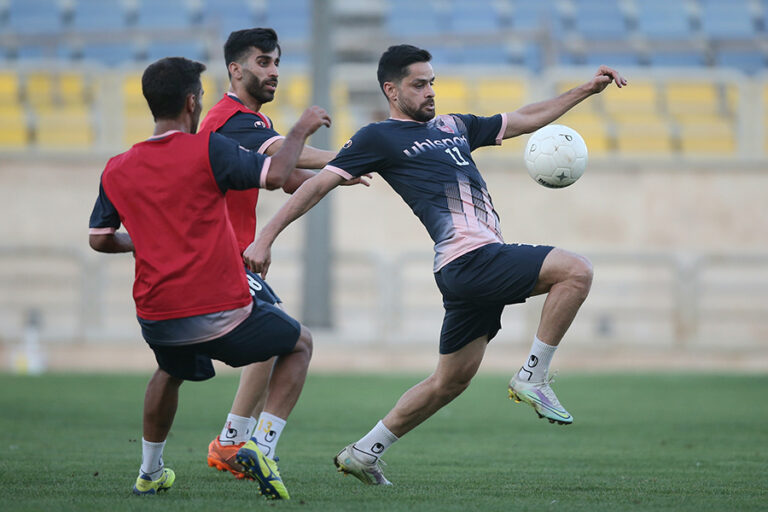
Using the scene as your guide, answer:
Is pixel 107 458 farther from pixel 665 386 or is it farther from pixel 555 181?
pixel 665 386

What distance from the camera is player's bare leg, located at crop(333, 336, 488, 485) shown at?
5727 millimetres

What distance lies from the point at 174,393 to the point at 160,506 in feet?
2.10

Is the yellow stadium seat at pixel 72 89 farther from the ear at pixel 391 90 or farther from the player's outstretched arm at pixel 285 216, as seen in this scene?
the player's outstretched arm at pixel 285 216

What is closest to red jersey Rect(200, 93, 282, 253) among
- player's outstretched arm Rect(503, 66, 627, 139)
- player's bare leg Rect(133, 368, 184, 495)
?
player's bare leg Rect(133, 368, 184, 495)

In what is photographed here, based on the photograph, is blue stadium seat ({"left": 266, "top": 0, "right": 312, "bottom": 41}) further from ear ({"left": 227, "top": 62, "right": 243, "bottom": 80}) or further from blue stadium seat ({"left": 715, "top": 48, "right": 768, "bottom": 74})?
ear ({"left": 227, "top": 62, "right": 243, "bottom": 80})

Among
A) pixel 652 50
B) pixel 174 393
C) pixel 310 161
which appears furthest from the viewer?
pixel 652 50

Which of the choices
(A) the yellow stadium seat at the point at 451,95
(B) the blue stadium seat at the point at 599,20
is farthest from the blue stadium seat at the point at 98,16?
(B) the blue stadium seat at the point at 599,20

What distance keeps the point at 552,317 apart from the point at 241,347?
160 centimetres

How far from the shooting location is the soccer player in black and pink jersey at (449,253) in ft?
17.9

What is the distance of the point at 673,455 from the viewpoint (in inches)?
279

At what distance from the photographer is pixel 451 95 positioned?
2016 cm

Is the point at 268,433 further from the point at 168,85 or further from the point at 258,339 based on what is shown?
the point at 168,85

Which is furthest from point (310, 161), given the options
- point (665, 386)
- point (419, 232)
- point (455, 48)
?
point (455, 48)

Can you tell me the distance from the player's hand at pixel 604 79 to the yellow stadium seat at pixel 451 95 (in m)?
13.6
